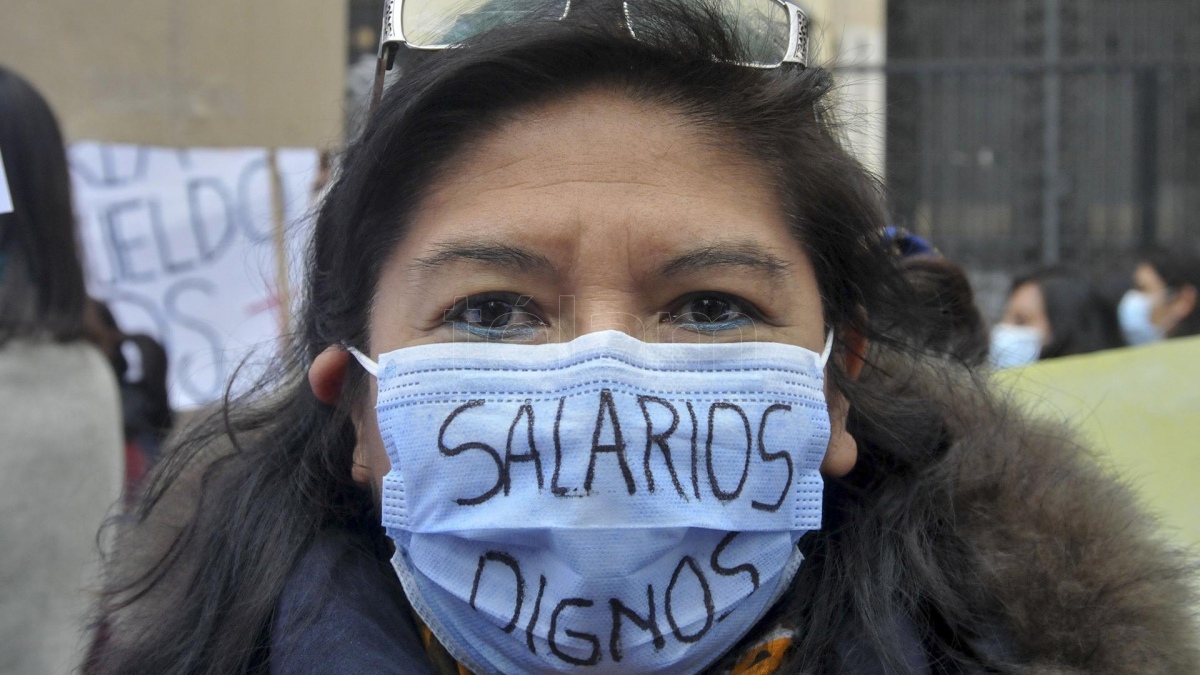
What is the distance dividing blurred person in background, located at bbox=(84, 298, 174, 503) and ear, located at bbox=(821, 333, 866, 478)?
88.4 inches

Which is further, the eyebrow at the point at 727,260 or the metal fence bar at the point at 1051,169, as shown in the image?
the metal fence bar at the point at 1051,169

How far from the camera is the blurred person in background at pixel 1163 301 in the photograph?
6.30 m

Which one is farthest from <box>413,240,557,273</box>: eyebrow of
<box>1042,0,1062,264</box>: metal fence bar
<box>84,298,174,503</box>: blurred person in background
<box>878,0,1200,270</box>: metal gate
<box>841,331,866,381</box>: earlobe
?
<box>1042,0,1062,264</box>: metal fence bar

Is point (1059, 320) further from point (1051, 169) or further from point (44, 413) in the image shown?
point (1051, 169)

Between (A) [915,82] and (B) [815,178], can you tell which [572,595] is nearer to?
(B) [815,178]

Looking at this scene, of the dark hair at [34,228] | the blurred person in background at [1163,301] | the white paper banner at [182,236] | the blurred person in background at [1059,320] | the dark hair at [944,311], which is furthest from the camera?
the blurred person in background at [1163,301]

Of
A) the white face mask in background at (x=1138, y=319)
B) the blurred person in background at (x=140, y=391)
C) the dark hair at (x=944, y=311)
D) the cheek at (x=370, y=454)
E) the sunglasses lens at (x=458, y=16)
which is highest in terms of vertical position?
the sunglasses lens at (x=458, y=16)

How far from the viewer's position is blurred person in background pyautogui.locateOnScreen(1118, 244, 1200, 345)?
630 cm

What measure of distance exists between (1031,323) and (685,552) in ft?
16.0

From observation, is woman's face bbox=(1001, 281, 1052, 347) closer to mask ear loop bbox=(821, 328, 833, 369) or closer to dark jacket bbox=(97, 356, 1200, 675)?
dark jacket bbox=(97, 356, 1200, 675)

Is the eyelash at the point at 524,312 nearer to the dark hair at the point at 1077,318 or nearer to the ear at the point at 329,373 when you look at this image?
the ear at the point at 329,373

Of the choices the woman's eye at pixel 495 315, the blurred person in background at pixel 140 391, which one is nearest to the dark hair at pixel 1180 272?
the blurred person in background at pixel 140 391

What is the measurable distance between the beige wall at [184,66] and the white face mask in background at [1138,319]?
4.22 metres

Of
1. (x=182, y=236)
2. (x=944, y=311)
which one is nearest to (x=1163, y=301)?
(x=944, y=311)
